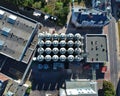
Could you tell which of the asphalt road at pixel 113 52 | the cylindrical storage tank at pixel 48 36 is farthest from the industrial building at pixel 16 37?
the asphalt road at pixel 113 52

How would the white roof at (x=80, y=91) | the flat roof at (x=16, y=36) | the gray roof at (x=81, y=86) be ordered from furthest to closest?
the gray roof at (x=81, y=86)
the flat roof at (x=16, y=36)
the white roof at (x=80, y=91)

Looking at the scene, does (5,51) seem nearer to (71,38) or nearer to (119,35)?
(71,38)

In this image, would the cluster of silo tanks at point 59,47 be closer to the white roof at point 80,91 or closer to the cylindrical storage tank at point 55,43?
the cylindrical storage tank at point 55,43

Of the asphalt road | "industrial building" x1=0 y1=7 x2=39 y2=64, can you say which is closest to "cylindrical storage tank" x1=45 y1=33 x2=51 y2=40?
"industrial building" x1=0 y1=7 x2=39 y2=64

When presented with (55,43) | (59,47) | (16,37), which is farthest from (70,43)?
(16,37)

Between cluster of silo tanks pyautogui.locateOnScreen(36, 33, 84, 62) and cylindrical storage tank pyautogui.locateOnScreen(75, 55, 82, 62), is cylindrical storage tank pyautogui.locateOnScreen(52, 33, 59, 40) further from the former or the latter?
cylindrical storage tank pyautogui.locateOnScreen(75, 55, 82, 62)

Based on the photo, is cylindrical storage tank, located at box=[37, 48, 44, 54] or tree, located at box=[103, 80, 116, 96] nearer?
cylindrical storage tank, located at box=[37, 48, 44, 54]

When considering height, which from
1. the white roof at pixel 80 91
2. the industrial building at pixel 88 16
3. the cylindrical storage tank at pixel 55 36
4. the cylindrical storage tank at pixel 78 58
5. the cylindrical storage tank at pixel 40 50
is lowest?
the white roof at pixel 80 91
